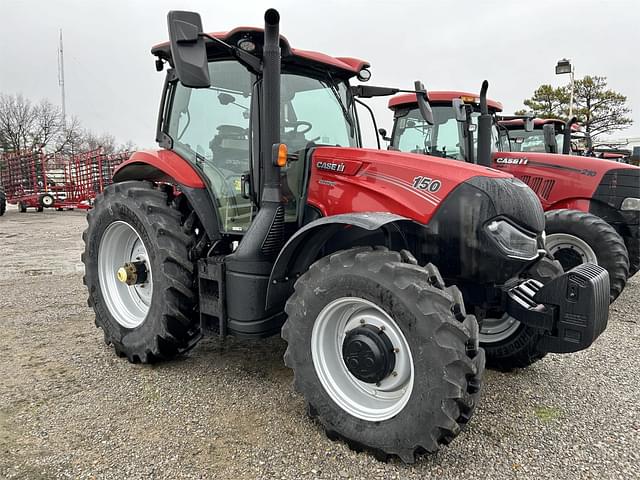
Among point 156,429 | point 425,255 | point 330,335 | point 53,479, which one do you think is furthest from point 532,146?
point 53,479

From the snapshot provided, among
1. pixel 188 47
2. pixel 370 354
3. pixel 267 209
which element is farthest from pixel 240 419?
pixel 188 47

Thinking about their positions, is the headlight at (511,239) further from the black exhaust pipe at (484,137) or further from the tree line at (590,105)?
the tree line at (590,105)

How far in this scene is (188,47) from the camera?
2574 mm

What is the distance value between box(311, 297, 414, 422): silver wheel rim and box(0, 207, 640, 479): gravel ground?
0.77 ft

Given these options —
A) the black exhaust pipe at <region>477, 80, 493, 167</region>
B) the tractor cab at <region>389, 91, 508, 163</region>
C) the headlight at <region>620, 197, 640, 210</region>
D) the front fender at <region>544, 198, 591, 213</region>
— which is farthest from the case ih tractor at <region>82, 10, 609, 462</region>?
the headlight at <region>620, 197, 640, 210</region>

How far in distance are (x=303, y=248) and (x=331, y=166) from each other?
1.80ft

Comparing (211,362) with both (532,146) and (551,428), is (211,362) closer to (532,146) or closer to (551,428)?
(551,428)

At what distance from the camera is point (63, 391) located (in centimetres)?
319

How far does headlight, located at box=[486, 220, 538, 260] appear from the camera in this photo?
260cm

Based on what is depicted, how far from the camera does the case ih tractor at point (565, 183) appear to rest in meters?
4.91

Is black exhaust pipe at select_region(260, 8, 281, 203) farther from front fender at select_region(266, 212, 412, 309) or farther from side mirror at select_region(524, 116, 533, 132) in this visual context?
side mirror at select_region(524, 116, 533, 132)

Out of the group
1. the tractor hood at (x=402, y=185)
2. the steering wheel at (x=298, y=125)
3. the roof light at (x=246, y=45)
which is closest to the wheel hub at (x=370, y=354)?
the tractor hood at (x=402, y=185)

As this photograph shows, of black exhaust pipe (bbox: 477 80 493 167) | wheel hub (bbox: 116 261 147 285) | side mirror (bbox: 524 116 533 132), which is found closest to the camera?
wheel hub (bbox: 116 261 147 285)

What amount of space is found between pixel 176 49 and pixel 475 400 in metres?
2.30
